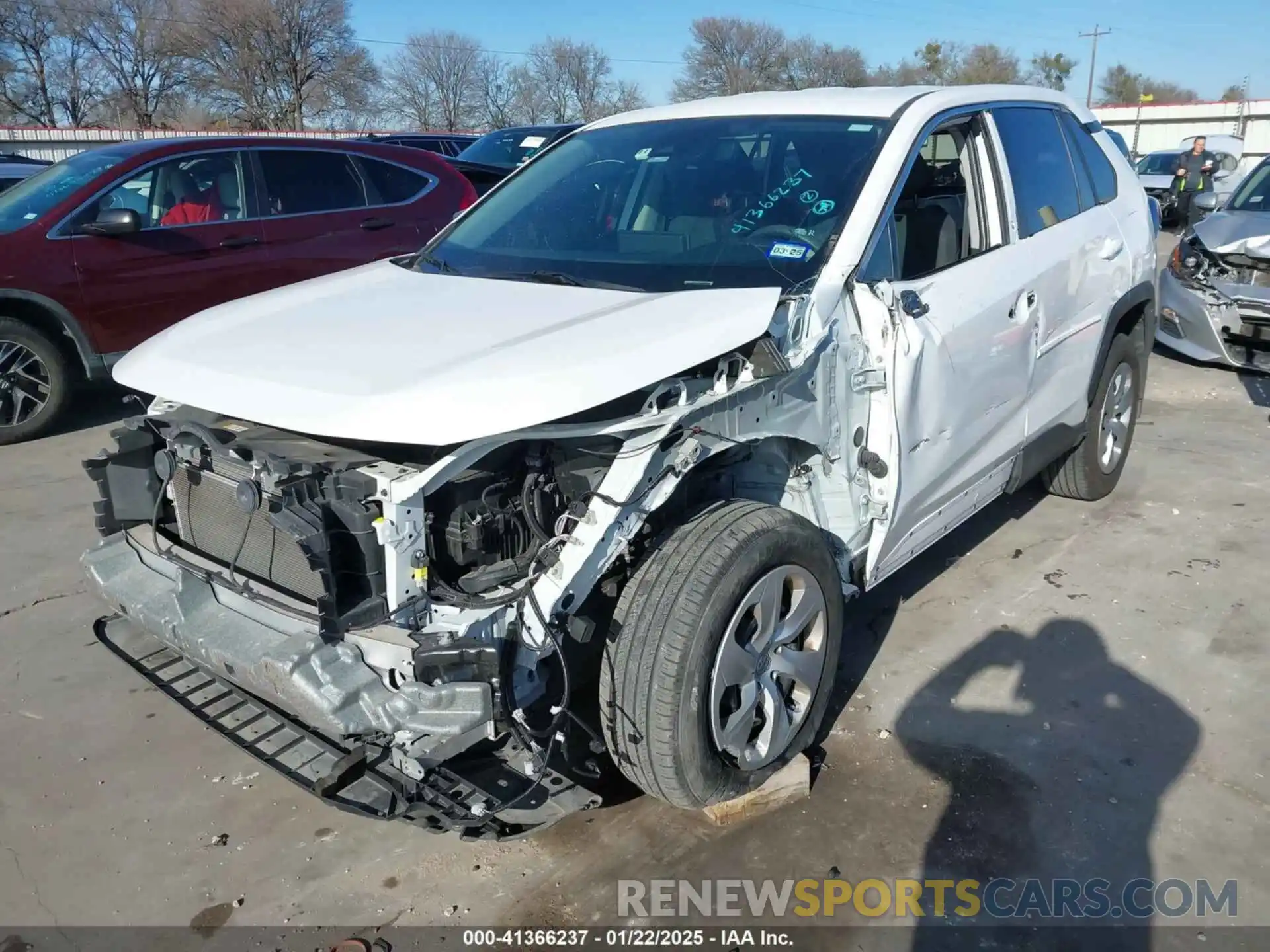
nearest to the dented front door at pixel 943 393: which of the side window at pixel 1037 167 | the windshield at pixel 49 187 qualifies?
the side window at pixel 1037 167

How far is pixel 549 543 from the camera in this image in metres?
2.43

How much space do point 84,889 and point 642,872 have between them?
151 centimetres

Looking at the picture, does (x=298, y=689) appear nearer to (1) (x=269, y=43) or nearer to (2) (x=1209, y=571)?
(2) (x=1209, y=571)

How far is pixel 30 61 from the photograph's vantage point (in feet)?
159

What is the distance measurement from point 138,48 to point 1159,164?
46.9 meters

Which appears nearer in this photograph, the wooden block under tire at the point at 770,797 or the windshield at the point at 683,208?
the wooden block under tire at the point at 770,797

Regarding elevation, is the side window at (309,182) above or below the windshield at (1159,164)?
below

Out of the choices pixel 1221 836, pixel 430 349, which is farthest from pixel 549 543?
pixel 1221 836

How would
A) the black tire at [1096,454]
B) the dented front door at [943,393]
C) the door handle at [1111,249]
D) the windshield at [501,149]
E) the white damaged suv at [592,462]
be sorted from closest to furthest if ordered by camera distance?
1. the white damaged suv at [592,462]
2. the dented front door at [943,393]
3. the door handle at [1111,249]
4. the black tire at [1096,454]
5. the windshield at [501,149]

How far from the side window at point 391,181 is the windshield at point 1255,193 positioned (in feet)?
22.8

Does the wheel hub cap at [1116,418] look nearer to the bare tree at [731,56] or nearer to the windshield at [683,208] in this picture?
the windshield at [683,208]

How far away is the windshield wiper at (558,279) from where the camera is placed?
301 centimetres

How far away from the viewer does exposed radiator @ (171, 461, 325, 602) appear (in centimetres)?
262

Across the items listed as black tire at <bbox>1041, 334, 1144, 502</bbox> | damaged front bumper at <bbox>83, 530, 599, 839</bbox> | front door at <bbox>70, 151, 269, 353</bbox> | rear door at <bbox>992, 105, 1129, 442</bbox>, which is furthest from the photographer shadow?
front door at <bbox>70, 151, 269, 353</bbox>
